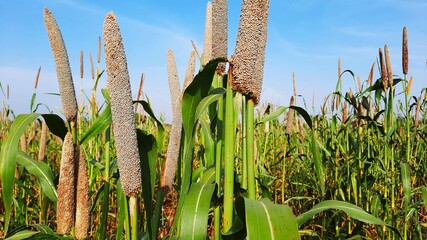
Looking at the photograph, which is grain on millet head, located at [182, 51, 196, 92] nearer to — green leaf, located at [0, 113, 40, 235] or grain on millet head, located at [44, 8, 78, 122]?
grain on millet head, located at [44, 8, 78, 122]

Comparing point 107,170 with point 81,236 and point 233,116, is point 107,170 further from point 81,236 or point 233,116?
point 233,116

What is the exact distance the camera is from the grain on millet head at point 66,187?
4.81ft

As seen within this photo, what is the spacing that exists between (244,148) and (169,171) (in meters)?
0.46

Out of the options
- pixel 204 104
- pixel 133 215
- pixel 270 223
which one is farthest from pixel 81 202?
pixel 270 223

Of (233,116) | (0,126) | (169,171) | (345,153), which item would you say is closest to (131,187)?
(169,171)

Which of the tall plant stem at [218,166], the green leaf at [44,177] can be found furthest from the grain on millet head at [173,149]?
the green leaf at [44,177]

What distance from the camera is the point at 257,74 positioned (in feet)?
4.24

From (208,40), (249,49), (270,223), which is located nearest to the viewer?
(270,223)

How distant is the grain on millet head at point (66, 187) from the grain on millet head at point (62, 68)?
0.50ft

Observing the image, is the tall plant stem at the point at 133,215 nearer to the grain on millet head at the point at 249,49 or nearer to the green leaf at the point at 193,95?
the green leaf at the point at 193,95

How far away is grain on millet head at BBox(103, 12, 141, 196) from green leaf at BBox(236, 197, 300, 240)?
1.46ft

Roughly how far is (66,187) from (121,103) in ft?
1.31

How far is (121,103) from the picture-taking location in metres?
1.34

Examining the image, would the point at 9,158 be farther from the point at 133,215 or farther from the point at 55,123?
the point at 133,215
